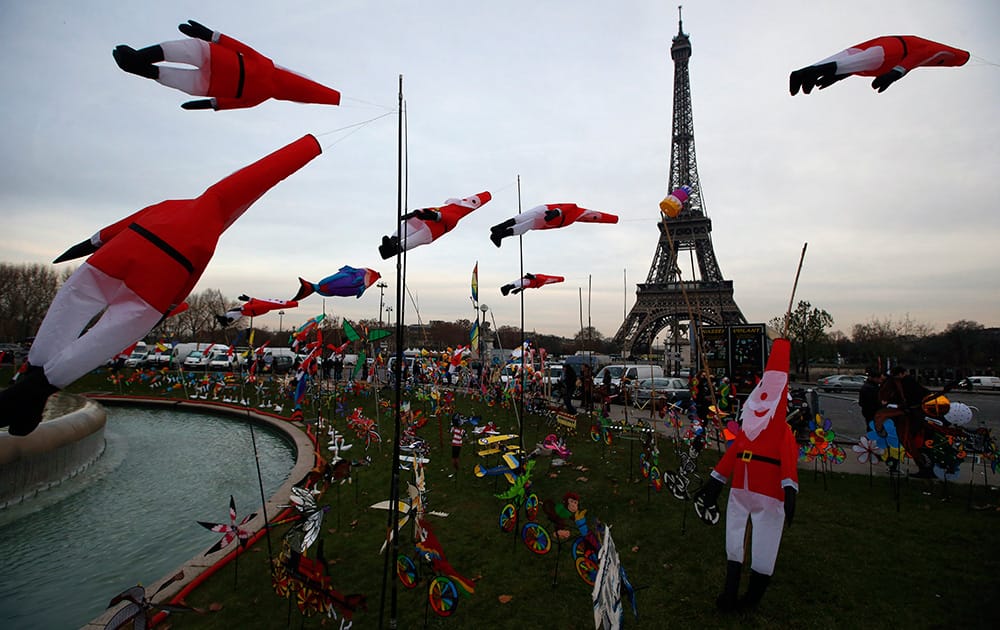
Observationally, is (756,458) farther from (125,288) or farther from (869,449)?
(125,288)

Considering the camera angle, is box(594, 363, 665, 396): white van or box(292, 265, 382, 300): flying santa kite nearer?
box(292, 265, 382, 300): flying santa kite

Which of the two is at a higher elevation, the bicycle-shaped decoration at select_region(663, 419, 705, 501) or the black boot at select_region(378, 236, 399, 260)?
the black boot at select_region(378, 236, 399, 260)

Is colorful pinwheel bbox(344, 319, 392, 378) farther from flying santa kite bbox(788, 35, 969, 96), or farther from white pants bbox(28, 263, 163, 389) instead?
flying santa kite bbox(788, 35, 969, 96)

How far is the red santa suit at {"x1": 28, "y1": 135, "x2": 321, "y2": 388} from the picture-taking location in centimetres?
225

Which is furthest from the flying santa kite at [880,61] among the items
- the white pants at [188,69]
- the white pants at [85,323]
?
the white pants at [85,323]

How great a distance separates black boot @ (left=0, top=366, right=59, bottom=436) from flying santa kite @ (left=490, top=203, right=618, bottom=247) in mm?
4674

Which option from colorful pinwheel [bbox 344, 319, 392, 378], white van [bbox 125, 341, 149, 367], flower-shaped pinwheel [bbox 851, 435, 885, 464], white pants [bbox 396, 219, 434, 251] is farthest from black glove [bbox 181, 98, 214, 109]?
white van [bbox 125, 341, 149, 367]

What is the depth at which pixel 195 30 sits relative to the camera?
2807mm

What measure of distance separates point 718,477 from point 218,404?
18256mm

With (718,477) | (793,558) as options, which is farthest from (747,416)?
(793,558)

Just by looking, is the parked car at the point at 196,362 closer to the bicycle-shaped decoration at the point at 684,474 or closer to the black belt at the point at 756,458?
the bicycle-shaped decoration at the point at 684,474

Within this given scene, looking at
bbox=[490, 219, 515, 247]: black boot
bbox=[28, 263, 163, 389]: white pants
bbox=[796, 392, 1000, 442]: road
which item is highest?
bbox=[490, 219, 515, 247]: black boot

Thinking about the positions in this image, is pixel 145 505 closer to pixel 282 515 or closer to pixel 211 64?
pixel 282 515

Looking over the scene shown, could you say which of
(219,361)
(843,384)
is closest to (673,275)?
(843,384)
